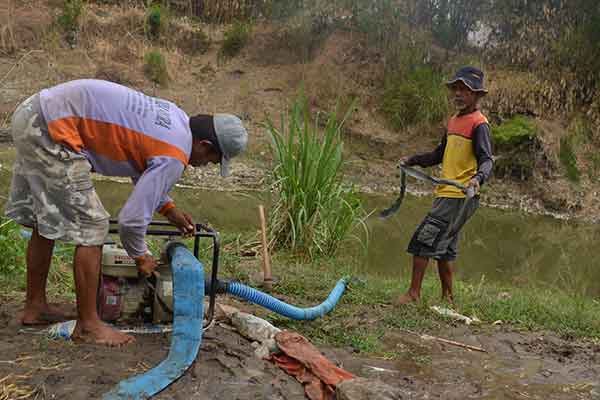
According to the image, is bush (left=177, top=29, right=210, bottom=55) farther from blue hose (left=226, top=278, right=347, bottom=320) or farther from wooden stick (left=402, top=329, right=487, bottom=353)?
wooden stick (left=402, top=329, right=487, bottom=353)

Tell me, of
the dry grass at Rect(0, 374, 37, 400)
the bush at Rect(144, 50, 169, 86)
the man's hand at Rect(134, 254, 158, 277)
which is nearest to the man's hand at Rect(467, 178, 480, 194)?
the man's hand at Rect(134, 254, 158, 277)

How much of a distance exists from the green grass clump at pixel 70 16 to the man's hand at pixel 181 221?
12.3 metres

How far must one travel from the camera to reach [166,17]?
1497cm

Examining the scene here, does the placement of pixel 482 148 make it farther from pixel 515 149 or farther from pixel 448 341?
pixel 515 149

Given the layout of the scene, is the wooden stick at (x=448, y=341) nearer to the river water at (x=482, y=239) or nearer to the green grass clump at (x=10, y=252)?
the river water at (x=482, y=239)

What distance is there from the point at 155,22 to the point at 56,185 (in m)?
12.7

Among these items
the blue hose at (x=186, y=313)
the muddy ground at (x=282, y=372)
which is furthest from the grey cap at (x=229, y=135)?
the muddy ground at (x=282, y=372)

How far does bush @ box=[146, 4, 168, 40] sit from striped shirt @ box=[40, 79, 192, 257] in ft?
40.9

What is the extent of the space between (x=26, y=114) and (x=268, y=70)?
39.5 feet

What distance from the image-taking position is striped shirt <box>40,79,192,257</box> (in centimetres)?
289

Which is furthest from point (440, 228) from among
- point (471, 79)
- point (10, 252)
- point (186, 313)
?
point (10, 252)

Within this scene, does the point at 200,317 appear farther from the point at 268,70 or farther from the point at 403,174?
the point at 268,70

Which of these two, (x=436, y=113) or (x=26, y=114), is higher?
(x=26, y=114)

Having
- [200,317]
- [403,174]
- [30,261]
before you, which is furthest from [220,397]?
[403,174]
